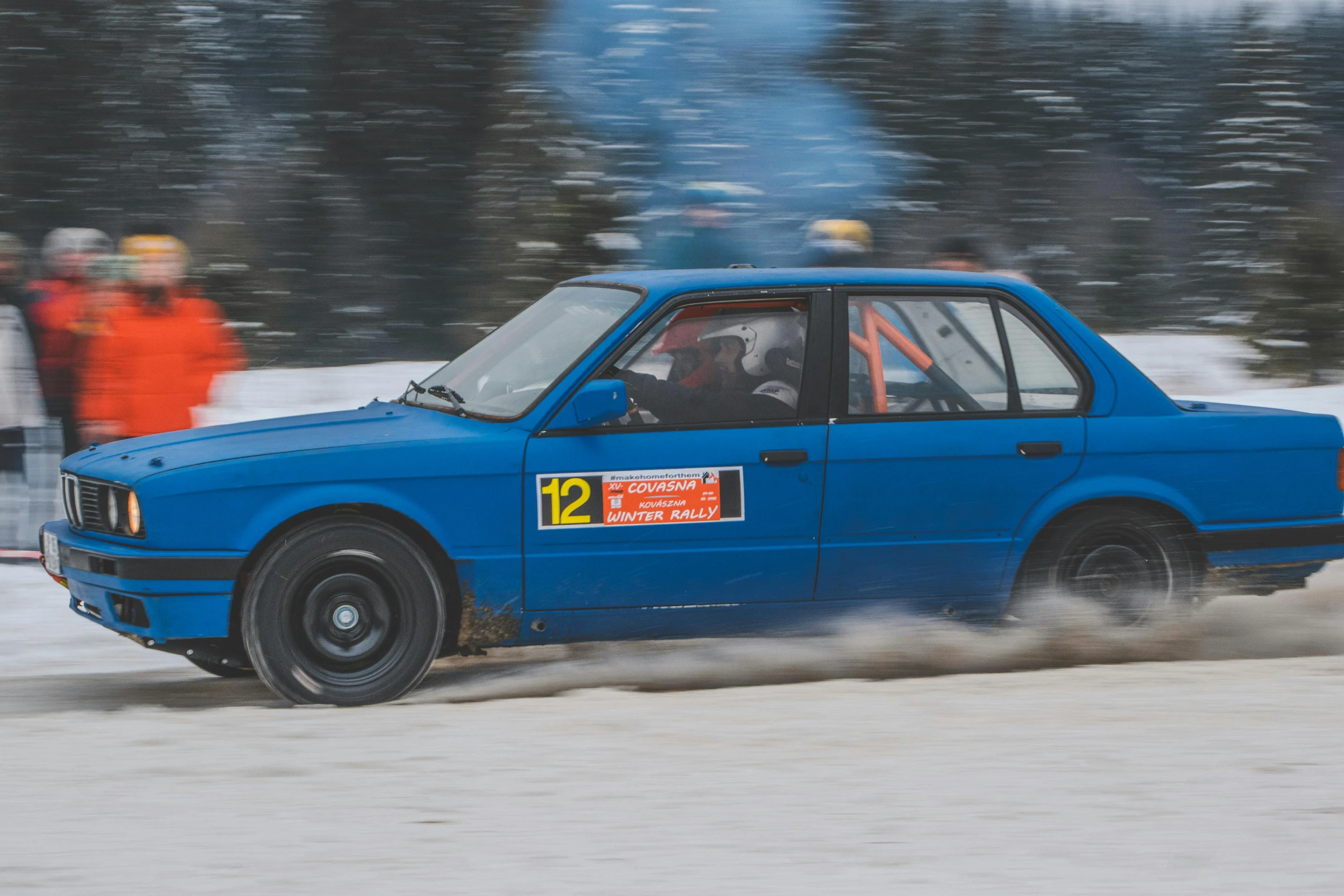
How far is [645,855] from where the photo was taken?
368 centimetres

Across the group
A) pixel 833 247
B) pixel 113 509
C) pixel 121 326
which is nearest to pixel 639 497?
pixel 113 509

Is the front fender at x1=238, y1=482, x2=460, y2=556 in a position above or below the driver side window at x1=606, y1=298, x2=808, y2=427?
below

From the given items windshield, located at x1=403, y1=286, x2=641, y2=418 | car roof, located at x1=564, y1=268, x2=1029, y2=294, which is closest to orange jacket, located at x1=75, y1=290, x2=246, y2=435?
windshield, located at x1=403, y1=286, x2=641, y2=418

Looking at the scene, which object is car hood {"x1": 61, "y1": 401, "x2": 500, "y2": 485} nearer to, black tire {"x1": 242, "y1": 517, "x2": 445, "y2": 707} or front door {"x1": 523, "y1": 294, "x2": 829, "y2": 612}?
black tire {"x1": 242, "y1": 517, "x2": 445, "y2": 707}

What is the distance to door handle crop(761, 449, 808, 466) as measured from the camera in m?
5.54

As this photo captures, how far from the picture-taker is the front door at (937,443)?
5.65 meters

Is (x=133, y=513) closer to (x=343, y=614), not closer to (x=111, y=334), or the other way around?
(x=343, y=614)

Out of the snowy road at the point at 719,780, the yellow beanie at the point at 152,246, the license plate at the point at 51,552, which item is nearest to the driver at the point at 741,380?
the snowy road at the point at 719,780

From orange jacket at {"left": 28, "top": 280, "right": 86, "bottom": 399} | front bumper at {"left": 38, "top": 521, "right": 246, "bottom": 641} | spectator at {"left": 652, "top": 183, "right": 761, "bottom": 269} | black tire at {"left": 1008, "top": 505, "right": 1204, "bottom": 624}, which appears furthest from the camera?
spectator at {"left": 652, "top": 183, "right": 761, "bottom": 269}

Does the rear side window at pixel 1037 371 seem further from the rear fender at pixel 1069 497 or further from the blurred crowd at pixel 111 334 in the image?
the blurred crowd at pixel 111 334

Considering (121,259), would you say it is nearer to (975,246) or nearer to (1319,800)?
(975,246)

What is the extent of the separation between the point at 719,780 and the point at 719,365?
6.03ft

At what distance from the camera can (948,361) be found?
5.83 metres

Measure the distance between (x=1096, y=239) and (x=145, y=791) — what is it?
1668cm
